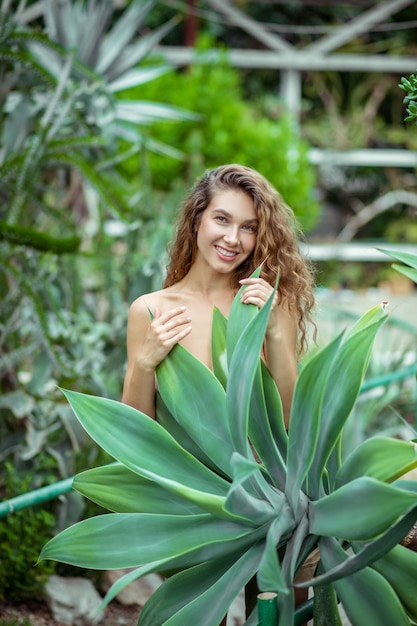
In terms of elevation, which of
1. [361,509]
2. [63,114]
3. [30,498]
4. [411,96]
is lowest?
[30,498]

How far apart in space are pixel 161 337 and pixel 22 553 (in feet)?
4.97

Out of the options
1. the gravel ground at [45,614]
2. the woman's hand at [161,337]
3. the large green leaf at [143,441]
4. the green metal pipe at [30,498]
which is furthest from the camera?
the gravel ground at [45,614]

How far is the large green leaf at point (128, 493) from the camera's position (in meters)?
1.44

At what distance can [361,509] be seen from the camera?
118 centimetres

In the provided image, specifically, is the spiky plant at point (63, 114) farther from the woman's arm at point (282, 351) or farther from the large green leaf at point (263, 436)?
the large green leaf at point (263, 436)

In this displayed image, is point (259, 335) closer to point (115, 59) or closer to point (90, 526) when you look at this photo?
point (90, 526)

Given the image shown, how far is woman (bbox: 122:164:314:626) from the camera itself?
5.50 ft

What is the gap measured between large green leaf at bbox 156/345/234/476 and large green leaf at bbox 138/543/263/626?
6.3 inches

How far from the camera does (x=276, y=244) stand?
1804 millimetres

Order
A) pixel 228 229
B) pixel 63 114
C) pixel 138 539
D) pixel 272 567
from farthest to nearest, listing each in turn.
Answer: pixel 63 114 < pixel 228 229 < pixel 138 539 < pixel 272 567

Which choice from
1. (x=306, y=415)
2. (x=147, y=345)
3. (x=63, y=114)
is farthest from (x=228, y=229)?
(x=63, y=114)

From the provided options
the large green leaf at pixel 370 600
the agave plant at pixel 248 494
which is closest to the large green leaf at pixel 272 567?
the agave plant at pixel 248 494

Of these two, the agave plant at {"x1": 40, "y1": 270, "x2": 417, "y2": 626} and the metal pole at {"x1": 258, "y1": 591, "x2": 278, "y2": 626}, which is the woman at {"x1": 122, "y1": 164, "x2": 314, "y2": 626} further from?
the metal pole at {"x1": 258, "y1": 591, "x2": 278, "y2": 626}

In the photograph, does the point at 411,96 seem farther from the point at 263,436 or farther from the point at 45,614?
the point at 45,614
